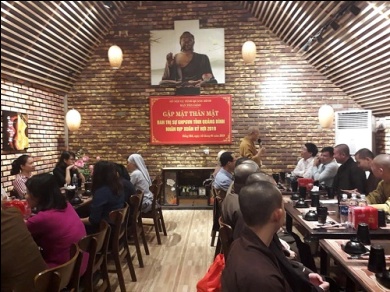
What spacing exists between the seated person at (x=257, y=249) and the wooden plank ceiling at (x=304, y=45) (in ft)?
7.86

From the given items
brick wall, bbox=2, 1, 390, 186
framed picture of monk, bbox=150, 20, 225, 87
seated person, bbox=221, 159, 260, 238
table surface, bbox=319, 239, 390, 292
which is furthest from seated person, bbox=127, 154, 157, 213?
framed picture of monk, bbox=150, 20, 225, 87

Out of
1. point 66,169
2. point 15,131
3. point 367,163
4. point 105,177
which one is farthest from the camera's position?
point 66,169

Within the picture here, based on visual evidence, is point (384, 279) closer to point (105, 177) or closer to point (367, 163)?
point (105, 177)

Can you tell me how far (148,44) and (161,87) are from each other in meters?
0.86

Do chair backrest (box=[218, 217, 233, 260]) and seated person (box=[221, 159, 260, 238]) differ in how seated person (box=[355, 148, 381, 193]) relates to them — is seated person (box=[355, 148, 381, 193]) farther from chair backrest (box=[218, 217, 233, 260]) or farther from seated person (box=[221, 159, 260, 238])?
chair backrest (box=[218, 217, 233, 260])

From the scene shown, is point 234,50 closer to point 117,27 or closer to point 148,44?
point 148,44

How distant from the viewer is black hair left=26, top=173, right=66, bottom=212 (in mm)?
2395

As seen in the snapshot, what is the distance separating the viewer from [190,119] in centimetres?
742

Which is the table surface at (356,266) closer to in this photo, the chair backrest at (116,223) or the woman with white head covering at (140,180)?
the chair backrest at (116,223)

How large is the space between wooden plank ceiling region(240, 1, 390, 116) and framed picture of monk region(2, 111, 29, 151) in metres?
3.40

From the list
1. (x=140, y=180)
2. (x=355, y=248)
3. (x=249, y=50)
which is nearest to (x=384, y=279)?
(x=355, y=248)

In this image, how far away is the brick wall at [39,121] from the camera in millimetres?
5191

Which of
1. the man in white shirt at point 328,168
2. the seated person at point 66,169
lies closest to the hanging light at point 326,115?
the man in white shirt at point 328,168

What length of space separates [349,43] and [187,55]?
319cm
